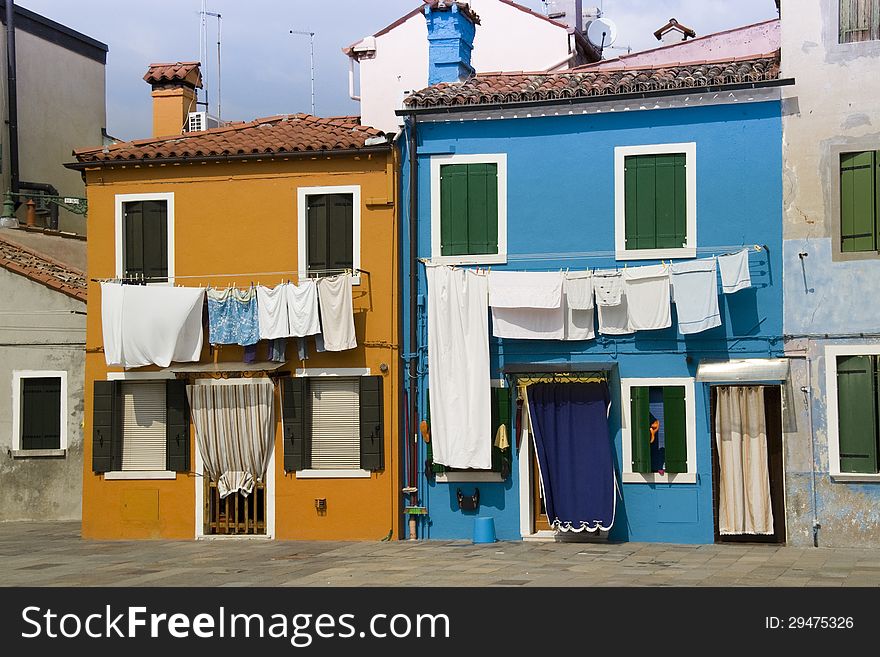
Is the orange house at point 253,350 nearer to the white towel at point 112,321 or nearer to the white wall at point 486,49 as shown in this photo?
→ the white towel at point 112,321

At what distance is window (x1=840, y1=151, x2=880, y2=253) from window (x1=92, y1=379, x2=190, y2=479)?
10.8m

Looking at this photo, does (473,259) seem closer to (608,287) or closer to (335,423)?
(608,287)

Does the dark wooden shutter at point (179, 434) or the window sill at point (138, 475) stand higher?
the dark wooden shutter at point (179, 434)

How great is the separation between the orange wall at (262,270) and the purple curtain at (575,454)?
7.90ft

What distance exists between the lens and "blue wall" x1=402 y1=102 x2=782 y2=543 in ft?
63.6

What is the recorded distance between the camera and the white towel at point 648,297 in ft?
63.7

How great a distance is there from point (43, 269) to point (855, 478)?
Result: 1634 cm

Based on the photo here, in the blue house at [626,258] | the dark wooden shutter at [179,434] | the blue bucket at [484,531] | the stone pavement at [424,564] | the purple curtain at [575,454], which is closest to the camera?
the stone pavement at [424,564]

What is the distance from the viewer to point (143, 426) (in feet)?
71.4

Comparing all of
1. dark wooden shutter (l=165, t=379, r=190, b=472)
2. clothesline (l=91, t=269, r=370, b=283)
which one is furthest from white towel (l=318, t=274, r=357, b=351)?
dark wooden shutter (l=165, t=379, r=190, b=472)

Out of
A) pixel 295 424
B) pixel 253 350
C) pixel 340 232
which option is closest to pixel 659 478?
pixel 295 424

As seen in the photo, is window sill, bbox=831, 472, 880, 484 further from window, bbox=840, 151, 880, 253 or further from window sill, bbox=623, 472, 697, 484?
window, bbox=840, 151, 880, 253

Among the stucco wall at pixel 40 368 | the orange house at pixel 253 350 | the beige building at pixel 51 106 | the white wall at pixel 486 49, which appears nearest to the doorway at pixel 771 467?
the orange house at pixel 253 350

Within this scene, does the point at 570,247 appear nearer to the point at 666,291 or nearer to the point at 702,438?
the point at 666,291
